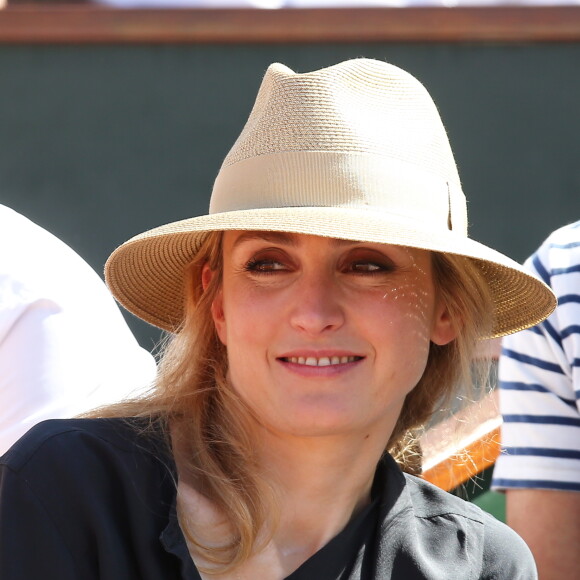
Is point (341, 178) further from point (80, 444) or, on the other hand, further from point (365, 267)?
point (80, 444)

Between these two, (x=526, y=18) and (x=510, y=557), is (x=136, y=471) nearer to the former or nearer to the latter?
(x=510, y=557)

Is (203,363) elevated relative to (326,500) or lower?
elevated

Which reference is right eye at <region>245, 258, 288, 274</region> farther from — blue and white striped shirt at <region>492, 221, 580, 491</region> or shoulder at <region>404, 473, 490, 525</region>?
blue and white striped shirt at <region>492, 221, 580, 491</region>

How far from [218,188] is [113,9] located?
7.73 ft

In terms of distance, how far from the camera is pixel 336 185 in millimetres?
1791

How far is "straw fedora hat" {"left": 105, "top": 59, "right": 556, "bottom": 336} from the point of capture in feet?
5.74

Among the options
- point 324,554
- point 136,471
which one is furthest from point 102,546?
point 324,554

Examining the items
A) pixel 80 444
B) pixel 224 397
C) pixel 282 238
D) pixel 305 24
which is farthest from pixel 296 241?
pixel 305 24

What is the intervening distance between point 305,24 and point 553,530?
222cm

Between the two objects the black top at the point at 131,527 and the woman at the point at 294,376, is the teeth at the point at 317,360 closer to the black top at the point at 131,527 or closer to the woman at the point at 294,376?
the woman at the point at 294,376

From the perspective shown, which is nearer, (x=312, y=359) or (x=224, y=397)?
(x=312, y=359)

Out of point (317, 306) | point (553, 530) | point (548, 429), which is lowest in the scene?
point (553, 530)

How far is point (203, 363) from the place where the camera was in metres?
1.99

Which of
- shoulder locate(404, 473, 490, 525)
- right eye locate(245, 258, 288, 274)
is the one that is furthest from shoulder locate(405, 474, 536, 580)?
right eye locate(245, 258, 288, 274)
